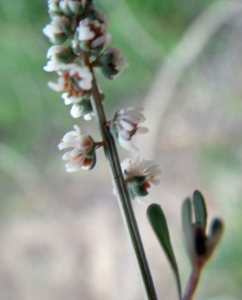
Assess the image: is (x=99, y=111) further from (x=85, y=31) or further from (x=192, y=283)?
(x=192, y=283)

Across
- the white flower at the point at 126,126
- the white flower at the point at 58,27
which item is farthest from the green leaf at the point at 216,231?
the white flower at the point at 58,27

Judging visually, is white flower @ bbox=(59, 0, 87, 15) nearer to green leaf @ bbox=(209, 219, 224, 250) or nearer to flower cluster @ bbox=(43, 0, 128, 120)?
flower cluster @ bbox=(43, 0, 128, 120)

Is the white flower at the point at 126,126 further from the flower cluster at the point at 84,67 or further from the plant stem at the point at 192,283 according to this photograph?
the plant stem at the point at 192,283

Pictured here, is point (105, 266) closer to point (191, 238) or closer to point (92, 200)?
point (92, 200)

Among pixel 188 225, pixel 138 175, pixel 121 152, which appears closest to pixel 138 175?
pixel 138 175

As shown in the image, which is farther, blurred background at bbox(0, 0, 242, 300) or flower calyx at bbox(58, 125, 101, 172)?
blurred background at bbox(0, 0, 242, 300)

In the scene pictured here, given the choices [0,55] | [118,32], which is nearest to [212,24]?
[118,32]

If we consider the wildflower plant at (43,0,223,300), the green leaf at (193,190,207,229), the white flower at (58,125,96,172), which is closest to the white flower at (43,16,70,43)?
the wildflower plant at (43,0,223,300)

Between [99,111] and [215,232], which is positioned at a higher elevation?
[99,111]
